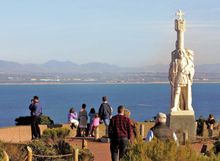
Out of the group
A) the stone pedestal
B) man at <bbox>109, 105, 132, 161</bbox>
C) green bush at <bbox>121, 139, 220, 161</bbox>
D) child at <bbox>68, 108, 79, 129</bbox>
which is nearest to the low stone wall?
child at <bbox>68, 108, 79, 129</bbox>

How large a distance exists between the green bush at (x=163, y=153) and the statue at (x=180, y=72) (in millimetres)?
12508

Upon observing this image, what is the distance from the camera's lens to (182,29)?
2434cm

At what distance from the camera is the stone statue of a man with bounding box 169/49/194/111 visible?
23953 millimetres

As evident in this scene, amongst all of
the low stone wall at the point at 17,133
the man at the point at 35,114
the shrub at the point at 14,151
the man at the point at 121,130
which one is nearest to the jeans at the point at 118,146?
the man at the point at 121,130

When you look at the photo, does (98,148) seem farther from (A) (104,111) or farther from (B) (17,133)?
(B) (17,133)

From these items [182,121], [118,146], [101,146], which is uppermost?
[118,146]

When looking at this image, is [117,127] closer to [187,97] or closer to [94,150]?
[94,150]

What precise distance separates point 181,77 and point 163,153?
1290cm

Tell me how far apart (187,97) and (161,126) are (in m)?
12.2

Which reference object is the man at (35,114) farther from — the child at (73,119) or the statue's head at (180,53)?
the statue's head at (180,53)

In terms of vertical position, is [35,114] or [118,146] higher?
[35,114]

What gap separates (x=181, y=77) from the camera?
24.0 m

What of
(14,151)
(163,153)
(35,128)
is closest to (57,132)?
(35,128)

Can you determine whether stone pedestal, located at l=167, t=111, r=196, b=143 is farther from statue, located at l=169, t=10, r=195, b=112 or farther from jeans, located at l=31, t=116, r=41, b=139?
jeans, located at l=31, t=116, r=41, b=139
